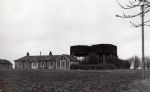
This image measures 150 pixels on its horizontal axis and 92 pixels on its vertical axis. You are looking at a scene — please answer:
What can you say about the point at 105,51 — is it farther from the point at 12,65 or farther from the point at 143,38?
the point at 143,38

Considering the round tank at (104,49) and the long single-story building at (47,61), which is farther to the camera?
the long single-story building at (47,61)

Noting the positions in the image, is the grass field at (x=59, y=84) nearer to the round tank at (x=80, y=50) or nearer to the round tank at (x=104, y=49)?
the round tank at (x=104, y=49)

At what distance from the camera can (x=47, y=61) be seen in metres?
82.0

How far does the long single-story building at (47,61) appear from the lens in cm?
7588

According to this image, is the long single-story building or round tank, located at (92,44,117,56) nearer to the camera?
round tank, located at (92,44,117,56)

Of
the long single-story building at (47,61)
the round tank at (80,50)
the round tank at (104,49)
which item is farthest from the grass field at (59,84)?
the round tank at (80,50)

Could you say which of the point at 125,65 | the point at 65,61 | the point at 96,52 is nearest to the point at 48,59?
the point at 65,61

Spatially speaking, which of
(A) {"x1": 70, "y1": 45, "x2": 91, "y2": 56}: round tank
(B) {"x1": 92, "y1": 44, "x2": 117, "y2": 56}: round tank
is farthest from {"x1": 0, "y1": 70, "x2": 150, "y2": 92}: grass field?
(A) {"x1": 70, "y1": 45, "x2": 91, "y2": 56}: round tank

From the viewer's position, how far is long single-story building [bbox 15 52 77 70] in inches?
2987


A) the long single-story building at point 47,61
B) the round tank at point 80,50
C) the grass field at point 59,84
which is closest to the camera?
the grass field at point 59,84

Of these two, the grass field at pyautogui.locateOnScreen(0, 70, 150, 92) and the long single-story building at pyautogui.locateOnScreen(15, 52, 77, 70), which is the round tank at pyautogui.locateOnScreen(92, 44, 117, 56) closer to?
the long single-story building at pyautogui.locateOnScreen(15, 52, 77, 70)

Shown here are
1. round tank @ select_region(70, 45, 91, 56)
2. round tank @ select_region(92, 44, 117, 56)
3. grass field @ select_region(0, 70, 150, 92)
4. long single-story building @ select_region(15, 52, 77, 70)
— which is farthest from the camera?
round tank @ select_region(70, 45, 91, 56)

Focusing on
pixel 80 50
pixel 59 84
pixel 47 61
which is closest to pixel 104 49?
pixel 80 50

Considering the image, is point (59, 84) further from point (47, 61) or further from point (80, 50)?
point (47, 61)
